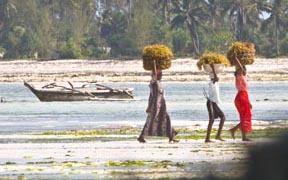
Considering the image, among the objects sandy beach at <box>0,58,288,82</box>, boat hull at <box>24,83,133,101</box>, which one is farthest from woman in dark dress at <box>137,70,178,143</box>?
sandy beach at <box>0,58,288,82</box>

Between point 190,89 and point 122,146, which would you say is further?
point 190,89

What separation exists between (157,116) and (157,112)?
0.37 ft

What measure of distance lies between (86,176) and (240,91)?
4803 mm

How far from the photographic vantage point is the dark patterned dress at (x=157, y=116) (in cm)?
1577

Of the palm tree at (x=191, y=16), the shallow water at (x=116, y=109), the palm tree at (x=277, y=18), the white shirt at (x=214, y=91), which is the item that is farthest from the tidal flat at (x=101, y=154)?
the palm tree at (x=191, y=16)

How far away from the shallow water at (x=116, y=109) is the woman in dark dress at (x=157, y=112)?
242cm

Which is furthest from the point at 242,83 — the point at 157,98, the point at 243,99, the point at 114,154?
the point at 114,154

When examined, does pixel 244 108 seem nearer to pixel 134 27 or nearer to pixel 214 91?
pixel 214 91

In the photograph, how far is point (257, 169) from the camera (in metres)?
2.45

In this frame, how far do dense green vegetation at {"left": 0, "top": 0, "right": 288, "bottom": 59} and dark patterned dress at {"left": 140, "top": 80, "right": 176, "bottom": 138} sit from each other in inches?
2889

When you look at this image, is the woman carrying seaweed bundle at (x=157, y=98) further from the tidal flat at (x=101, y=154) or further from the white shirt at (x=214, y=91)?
the white shirt at (x=214, y=91)

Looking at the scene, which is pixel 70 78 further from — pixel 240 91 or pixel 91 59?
pixel 240 91

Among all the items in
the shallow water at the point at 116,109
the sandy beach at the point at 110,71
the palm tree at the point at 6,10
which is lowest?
the sandy beach at the point at 110,71

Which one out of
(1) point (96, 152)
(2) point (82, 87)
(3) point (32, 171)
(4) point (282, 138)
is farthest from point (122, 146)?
(2) point (82, 87)
